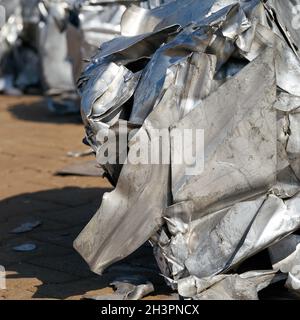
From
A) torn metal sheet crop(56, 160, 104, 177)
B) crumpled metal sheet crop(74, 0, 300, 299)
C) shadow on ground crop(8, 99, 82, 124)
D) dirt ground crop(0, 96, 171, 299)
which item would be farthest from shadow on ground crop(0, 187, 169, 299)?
shadow on ground crop(8, 99, 82, 124)

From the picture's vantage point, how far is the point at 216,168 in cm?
358

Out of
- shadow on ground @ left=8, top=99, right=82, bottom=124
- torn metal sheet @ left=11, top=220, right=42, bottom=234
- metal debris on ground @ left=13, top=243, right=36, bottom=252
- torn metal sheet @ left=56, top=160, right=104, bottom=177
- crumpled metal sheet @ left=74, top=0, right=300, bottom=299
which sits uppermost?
crumpled metal sheet @ left=74, top=0, right=300, bottom=299

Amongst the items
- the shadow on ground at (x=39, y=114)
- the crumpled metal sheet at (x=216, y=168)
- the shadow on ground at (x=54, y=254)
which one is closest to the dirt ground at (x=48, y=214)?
the shadow on ground at (x=54, y=254)

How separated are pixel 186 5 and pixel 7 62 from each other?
7.66 m

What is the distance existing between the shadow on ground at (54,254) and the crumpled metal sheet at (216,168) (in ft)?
0.97

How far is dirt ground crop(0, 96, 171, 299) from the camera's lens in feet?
12.9

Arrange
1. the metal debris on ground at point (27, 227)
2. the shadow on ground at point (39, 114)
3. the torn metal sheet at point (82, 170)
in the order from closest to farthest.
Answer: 1. the metal debris on ground at point (27, 227)
2. the torn metal sheet at point (82, 170)
3. the shadow on ground at point (39, 114)

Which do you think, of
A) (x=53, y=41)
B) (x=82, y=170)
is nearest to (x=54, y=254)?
(x=82, y=170)

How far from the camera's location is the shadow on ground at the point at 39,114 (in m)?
8.88

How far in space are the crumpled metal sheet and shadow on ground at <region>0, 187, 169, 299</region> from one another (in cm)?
29

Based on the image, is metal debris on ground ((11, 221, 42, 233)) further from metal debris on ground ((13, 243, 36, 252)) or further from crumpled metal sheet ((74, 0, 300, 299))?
crumpled metal sheet ((74, 0, 300, 299))

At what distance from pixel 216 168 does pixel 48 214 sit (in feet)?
6.07

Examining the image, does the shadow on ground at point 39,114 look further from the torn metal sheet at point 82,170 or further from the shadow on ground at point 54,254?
the shadow on ground at point 54,254
